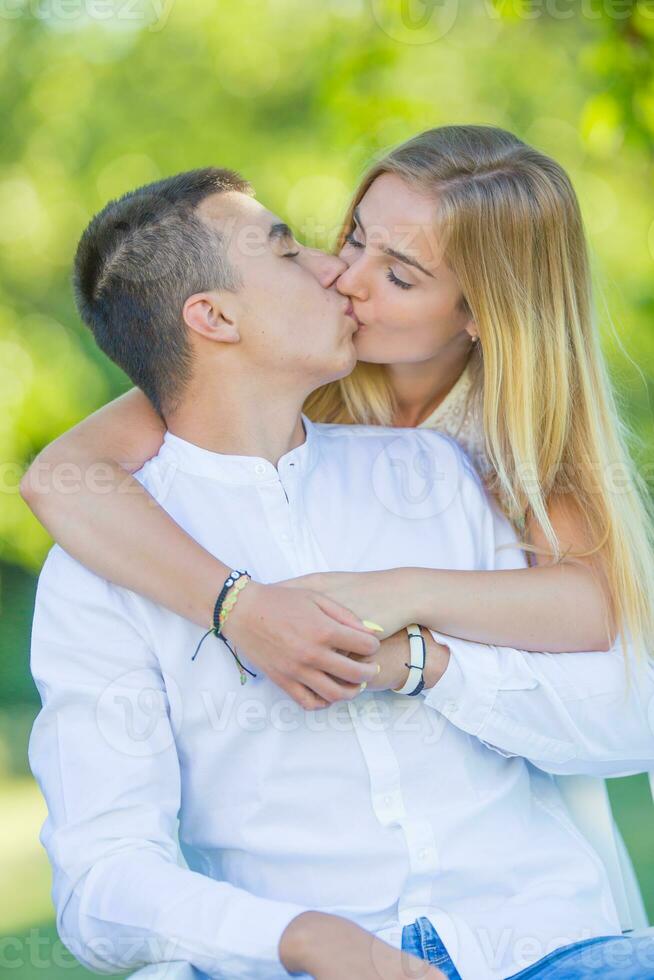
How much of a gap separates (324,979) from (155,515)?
79 centimetres

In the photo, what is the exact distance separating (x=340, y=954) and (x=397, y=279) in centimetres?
131

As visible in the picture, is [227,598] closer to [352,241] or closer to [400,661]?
[400,661]

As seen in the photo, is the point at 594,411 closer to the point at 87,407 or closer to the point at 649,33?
the point at 649,33

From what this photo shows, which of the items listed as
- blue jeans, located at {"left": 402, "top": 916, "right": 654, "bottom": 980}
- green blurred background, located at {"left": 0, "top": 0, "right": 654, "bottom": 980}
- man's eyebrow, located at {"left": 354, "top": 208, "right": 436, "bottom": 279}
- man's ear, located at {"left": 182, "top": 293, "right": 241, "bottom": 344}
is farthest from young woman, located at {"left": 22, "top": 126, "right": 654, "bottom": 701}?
green blurred background, located at {"left": 0, "top": 0, "right": 654, "bottom": 980}

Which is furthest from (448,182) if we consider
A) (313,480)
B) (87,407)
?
(87,407)

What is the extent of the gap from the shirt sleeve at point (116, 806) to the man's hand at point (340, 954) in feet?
0.11

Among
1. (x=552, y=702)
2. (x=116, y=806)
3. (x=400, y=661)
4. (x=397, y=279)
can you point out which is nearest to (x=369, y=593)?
(x=400, y=661)

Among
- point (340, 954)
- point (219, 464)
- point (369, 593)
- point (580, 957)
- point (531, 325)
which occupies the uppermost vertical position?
point (531, 325)

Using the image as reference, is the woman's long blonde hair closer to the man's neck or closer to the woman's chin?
the woman's chin

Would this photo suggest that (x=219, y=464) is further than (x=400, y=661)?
Yes

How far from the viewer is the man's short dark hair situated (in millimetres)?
2141

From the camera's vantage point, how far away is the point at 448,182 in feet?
7.43

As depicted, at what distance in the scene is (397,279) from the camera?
228cm

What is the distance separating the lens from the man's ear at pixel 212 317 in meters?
2.11
